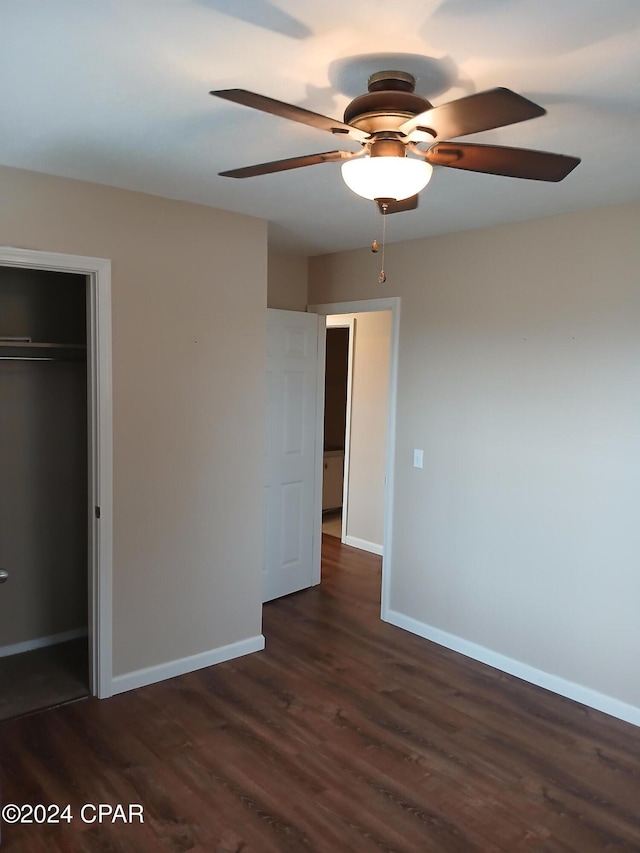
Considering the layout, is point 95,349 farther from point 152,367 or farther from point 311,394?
point 311,394

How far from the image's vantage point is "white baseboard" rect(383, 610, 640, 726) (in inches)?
126

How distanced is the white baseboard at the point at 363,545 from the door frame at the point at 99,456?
2965 millimetres

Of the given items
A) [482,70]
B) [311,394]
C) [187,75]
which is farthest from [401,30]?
[311,394]

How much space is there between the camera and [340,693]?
335 cm

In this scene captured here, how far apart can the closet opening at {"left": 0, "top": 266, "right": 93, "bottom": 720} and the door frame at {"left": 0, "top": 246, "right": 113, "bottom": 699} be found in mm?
304

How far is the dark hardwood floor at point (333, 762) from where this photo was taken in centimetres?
235

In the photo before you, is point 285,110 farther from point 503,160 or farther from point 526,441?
point 526,441

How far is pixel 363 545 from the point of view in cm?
590

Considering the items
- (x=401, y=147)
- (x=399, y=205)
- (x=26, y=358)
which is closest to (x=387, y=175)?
(x=401, y=147)

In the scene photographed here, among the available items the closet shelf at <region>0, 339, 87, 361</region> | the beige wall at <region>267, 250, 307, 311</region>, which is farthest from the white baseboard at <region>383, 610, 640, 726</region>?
the closet shelf at <region>0, 339, 87, 361</region>

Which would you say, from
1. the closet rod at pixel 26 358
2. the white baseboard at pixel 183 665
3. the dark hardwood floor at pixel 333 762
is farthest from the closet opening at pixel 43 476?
the dark hardwood floor at pixel 333 762

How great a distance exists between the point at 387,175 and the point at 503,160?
33cm

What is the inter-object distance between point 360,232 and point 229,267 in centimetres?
85

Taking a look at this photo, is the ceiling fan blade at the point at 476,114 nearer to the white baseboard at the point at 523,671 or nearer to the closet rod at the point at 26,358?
the closet rod at the point at 26,358
